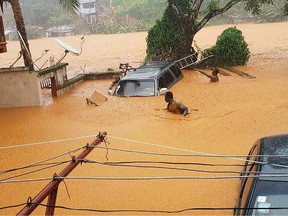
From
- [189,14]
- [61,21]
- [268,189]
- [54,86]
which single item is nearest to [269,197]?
[268,189]

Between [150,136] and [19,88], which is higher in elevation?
[19,88]

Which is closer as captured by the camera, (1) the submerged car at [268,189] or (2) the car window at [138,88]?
(1) the submerged car at [268,189]

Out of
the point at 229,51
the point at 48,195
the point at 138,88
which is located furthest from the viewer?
the point at 229,51

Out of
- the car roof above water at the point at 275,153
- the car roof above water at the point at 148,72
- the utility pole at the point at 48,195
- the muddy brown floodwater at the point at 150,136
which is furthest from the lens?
the car roof above water at the point at 148,72

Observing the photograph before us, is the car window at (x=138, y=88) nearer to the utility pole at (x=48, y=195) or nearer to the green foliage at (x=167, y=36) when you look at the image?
the green foliage at (x=167, y=36)

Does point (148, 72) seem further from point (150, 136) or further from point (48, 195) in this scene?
point (48, 195)

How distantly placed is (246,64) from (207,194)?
15.4 meters

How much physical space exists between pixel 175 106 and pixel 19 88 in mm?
6284

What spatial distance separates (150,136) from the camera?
10.4 metres

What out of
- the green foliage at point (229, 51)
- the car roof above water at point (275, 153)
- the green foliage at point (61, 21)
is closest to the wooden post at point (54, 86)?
the green foliage at point (229, 51)

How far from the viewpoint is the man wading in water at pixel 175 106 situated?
466 inches

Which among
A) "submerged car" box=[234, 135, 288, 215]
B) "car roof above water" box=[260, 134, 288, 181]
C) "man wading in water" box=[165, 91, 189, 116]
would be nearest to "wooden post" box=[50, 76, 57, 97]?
"man wading in water" box=[165, 91, 189, 116]

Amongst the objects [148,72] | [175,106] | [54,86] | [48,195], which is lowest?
[54,86]

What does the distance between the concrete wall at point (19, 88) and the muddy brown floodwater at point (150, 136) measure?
1.21 ft
